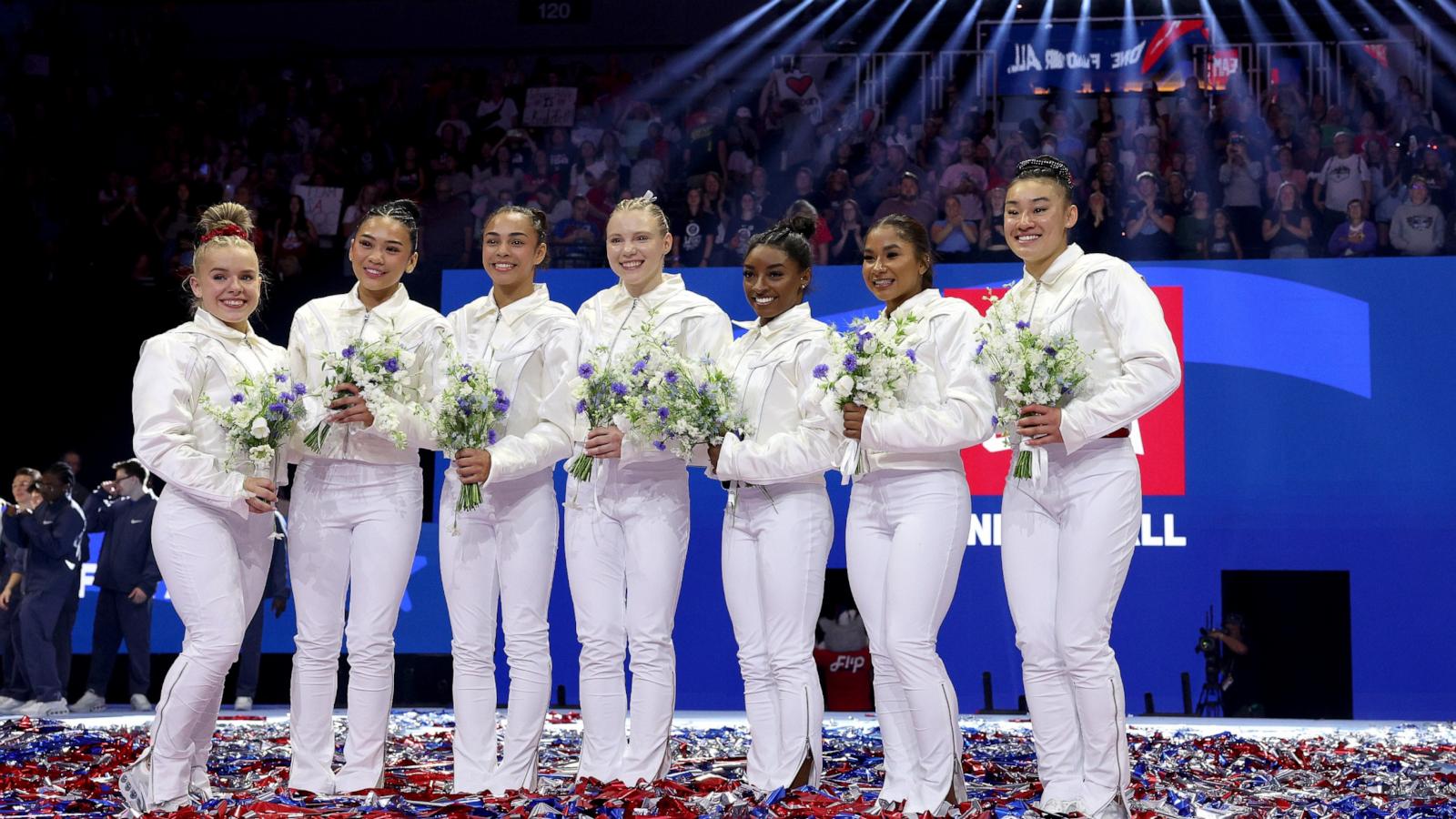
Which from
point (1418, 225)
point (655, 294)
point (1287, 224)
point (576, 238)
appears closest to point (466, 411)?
point (655, 294)

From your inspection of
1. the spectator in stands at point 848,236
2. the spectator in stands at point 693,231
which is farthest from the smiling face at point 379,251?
the spectator in stands at point 693,231

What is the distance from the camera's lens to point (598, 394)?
4.83 meters

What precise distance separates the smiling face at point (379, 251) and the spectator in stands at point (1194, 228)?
6.38 m

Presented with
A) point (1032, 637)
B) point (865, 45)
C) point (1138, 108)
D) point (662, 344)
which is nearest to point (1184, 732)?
point (1032, 637)

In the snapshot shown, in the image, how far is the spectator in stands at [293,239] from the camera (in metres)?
10.8

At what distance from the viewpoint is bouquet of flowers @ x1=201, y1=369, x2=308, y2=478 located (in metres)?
4.76

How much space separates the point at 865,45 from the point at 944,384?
848 centimetres

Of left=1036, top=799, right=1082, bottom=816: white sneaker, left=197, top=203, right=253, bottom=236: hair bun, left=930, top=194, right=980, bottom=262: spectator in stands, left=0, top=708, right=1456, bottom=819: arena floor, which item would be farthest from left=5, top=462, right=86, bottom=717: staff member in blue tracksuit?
left=1036, top=799, right=1082, bottom=816: white sneaker

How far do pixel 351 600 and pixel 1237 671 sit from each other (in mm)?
6099

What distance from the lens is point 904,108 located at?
1203 centimetres

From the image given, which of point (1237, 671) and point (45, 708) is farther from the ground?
point (1237, 671)

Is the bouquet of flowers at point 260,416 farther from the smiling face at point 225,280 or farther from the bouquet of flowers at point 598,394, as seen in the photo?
the bouquet of flowers at point 598,394

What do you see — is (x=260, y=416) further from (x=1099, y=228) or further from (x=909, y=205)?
(x=1099, y=228)

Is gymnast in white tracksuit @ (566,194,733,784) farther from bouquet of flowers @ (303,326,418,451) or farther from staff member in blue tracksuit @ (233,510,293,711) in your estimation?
staff member in blue tracksuit @ (233,510,293,711)
